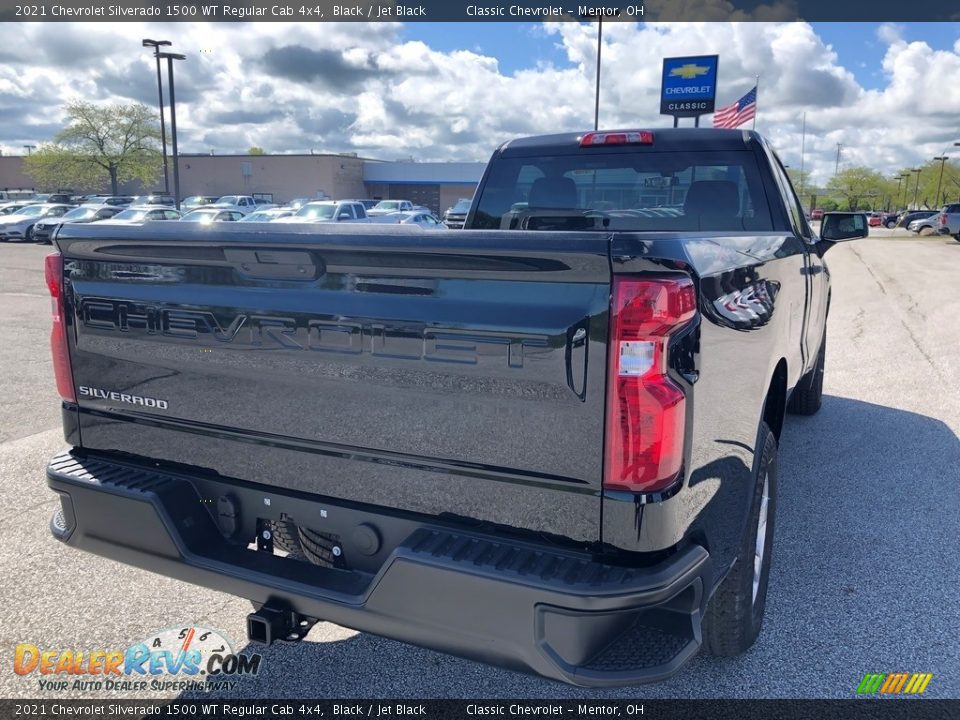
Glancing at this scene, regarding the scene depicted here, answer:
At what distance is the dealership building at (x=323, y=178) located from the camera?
69.9 metres

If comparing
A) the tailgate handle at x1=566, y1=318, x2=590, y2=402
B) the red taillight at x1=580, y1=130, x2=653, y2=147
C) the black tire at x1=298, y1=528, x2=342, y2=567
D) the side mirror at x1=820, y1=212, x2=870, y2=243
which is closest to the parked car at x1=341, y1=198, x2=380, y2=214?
the red taillight at x1=580, y1=130, x2=653, y2=147

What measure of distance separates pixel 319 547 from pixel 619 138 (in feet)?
10.0

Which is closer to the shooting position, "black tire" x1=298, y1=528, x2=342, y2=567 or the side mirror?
"black tire" x1=298, y1=528, x2=342, y2=567

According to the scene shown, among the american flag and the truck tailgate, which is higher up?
the american flag

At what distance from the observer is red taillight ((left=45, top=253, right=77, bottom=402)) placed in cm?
272

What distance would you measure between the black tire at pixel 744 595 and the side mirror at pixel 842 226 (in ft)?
7.68

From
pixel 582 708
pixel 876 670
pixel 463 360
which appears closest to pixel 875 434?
pixel 876 670

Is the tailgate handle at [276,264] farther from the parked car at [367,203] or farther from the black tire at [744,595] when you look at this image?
the parked car at [367,203]

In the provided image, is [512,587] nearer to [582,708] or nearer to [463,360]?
[463,360]

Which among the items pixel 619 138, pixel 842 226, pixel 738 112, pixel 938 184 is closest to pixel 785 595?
pixel 842 226

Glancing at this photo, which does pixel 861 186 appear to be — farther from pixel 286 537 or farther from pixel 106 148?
pixel 286 537

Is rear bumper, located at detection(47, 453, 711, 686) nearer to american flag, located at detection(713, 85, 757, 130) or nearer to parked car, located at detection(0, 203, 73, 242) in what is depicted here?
american flag, located at detection(713, 85, 757, 130)

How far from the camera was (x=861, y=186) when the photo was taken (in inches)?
4737

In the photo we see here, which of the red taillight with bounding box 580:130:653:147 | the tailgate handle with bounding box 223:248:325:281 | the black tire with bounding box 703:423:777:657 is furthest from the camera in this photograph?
the red taillight with bounding box 580:130:653:147
